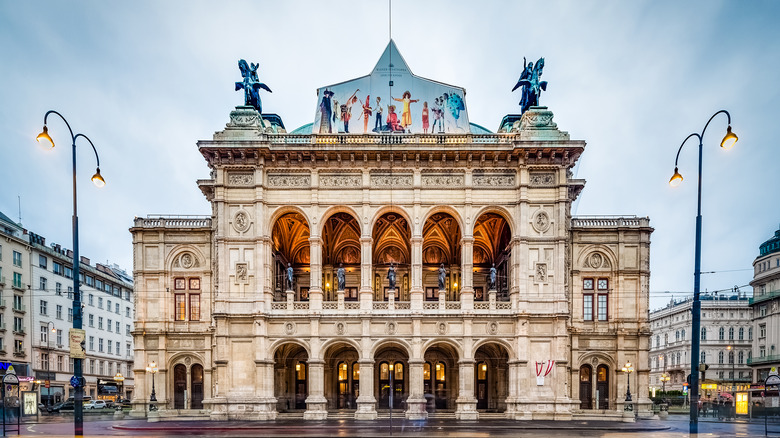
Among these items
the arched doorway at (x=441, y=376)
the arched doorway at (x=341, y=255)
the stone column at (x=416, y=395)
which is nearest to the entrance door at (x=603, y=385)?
the arched doorway at (x=441, y=376)

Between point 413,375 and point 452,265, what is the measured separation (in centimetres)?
1201

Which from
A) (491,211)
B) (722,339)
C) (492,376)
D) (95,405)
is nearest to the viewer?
(491,211)

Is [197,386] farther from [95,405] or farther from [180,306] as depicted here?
[95,405]

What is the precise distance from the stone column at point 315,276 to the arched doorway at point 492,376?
38.8 ft

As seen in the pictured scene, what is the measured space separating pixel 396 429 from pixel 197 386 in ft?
52.0

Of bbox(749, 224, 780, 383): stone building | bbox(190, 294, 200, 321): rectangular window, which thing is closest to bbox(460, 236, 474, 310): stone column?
bbox(190, 294, 200, 321): rectangular window

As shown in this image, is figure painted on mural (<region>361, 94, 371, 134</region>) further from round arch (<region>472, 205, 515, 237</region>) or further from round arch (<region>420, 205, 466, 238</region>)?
round arch (<region>472, 205, 515, 237</region>)

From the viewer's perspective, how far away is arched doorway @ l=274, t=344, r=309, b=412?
38.7 m

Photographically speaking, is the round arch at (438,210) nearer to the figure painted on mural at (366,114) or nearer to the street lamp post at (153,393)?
the figure painted on mural at (366,114)

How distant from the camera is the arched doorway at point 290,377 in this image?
1523 inches

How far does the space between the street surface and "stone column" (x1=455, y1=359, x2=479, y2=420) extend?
161cm

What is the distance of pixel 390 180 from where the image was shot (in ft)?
119

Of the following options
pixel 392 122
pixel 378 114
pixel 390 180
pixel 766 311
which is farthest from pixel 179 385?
pixel 766 311

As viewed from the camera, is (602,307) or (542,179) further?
(602,307)
